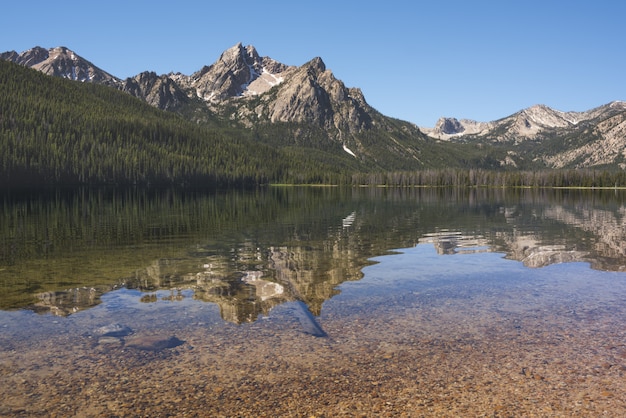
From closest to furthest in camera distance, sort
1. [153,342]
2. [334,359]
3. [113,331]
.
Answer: [334,359]
[153,342]
[113,331]

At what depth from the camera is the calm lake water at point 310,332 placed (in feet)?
42.1

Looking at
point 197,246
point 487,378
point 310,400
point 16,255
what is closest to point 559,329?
point 487,378

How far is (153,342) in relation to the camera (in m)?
17.2

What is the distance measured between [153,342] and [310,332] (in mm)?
6178

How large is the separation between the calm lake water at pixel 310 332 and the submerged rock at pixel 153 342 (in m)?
0.08

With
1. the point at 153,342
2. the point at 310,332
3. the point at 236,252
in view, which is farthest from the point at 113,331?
the point at 236,252

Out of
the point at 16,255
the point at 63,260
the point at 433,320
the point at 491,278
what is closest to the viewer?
the point at 433,320

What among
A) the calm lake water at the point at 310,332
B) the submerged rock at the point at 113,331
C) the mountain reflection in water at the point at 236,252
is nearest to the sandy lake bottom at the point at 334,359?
the calm lake water at the point at 310,332

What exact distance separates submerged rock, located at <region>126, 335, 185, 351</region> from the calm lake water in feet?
0.25

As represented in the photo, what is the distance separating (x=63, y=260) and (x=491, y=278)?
3188cm

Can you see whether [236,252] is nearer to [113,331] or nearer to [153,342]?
[113,331]

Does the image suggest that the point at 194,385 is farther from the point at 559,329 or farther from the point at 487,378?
the point at 559,329

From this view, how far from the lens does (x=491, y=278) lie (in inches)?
1166

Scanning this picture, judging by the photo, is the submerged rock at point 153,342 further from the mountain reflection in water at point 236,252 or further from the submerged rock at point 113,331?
the mountain reflection in water at point 236,252
